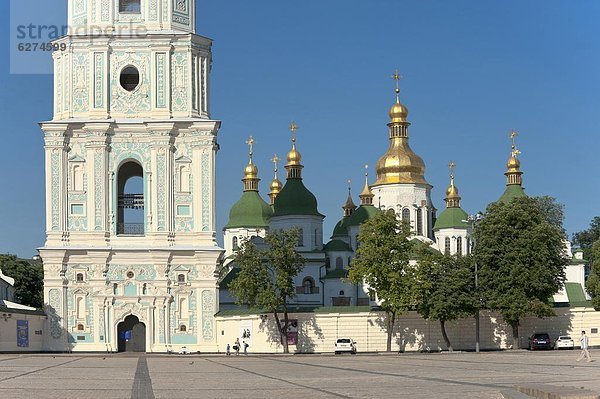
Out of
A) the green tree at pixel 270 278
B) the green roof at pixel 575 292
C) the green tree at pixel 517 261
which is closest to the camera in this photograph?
the green tree at pixel 517 261

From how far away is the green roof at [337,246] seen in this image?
10138cm

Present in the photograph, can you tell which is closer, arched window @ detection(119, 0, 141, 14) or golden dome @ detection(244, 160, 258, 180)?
arched window @ detection(119, 0, 141, 14)

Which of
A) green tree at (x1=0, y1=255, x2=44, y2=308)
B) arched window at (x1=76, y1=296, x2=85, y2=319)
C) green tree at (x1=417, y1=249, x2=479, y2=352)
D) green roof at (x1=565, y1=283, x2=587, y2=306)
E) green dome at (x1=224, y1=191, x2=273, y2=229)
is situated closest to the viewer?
green tree at (x1=417, y1=249, x2=479, y2=352)

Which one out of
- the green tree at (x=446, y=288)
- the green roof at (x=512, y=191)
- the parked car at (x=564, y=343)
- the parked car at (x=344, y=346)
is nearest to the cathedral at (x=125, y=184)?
the parked car at (x=344, y=346)

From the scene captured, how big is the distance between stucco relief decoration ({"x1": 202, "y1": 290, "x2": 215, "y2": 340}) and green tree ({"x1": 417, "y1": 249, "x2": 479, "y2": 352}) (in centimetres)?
1189

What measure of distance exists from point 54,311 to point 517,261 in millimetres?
26504

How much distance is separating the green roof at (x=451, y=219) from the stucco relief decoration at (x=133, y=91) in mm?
41126

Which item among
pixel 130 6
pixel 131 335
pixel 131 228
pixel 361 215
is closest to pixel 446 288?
pixel 131 335

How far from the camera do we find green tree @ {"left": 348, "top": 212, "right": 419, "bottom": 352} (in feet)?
227

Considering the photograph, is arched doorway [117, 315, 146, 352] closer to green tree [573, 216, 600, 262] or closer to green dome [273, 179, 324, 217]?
green dome [273, 179, 324, 217]

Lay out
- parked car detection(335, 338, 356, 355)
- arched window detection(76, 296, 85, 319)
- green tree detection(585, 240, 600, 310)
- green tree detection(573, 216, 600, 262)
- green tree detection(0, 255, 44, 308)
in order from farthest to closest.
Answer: green tree detection(573, 216, 600, 262)
green tree detection(0, 255, 44, 308)
arched window detection(76, 296, 85, 319)
green tree detection(585, 240, 600, 310)
parked car detection(335, 338, 356, 355)

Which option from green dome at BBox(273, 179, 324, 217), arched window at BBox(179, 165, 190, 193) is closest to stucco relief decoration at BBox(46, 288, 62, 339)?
arched window at BBox(179, 165, 190, 193)

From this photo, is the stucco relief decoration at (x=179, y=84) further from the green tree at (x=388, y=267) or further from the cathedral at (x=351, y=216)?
the cathedral at (x=351, y=216)

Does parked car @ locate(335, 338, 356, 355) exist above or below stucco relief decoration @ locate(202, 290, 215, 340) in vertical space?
below
